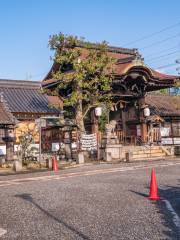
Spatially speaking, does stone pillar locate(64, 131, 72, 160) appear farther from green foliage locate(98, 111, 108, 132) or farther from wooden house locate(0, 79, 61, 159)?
green foliage locate(98, 111, 108, 132)

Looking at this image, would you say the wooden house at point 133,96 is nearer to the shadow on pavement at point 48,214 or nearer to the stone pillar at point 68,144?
the stone pillar at point 68,144

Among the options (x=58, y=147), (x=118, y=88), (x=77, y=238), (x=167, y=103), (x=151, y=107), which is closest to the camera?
(x=77, y=238)

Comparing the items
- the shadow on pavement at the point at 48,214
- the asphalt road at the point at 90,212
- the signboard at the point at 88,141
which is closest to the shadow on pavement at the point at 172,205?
the asphalt road at the point at 90,212

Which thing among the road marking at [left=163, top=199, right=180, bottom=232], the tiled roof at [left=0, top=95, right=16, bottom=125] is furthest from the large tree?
the road marking at [left=163, top=199, right=180, bottom=232]

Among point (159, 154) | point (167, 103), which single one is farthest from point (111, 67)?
point (167, 103)

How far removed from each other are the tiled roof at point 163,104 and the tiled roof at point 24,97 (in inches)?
347

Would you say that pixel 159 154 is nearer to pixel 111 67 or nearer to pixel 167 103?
pixel 111 67

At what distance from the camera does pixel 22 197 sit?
1048cm

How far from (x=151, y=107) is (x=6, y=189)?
22374mm

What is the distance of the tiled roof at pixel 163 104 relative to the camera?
32497mm

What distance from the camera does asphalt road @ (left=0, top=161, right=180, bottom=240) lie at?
6438 mm

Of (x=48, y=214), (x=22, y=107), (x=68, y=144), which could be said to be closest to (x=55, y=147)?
(x=68, y=144)

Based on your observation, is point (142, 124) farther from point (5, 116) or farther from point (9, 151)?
point (9, 151)

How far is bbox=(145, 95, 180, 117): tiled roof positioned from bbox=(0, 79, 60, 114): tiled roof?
8818mm
